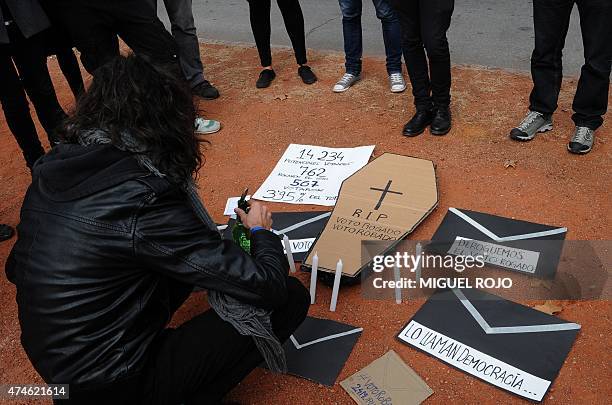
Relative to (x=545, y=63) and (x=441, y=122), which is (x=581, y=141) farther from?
(x=441, y=122)

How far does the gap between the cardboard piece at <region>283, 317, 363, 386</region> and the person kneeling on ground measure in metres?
0.53

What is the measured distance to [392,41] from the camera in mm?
4098

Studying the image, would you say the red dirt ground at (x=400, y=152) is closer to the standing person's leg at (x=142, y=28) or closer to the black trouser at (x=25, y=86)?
the black trouser at (x=25, y=86)

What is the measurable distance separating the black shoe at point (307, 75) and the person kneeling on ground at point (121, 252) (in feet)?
9.86

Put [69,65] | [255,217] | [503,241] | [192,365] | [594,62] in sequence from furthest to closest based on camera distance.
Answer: [69,65] → [594,62] → [503,241] → [255,217] → [192,365]

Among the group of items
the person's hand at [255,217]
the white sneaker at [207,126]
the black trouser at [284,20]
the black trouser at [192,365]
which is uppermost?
the person's hand at [255,217]

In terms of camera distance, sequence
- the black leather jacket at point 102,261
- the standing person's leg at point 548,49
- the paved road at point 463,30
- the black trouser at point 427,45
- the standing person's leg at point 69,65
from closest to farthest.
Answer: the black leather jacket at point 102,261 → the standing person's leg at point 548,49 → the black trouser at point 427,45 → the standing person's leg at point 69,65 → the paved road at point 463,30

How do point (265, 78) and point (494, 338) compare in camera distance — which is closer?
point (494, 338)

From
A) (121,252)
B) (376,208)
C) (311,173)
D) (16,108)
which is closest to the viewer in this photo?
(121,252)

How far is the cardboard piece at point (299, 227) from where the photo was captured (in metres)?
2.76

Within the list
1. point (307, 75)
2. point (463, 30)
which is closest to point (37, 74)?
point (307, 75)

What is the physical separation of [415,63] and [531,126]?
32.2 inches

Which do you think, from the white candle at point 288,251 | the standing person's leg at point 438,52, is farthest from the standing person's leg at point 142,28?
the white candle at point 288,251

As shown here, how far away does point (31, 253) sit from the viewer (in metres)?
1.52
